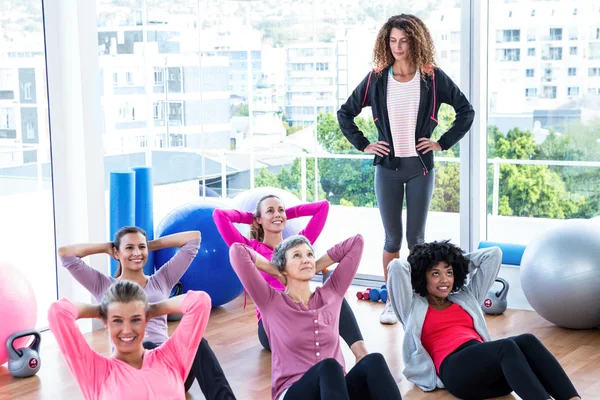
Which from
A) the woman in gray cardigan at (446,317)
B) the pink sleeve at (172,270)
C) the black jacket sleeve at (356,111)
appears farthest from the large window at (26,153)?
the woman in gray cardigan at (446,317)

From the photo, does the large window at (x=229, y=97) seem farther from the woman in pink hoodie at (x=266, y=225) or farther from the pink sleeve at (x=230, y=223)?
the pink sleeve at (x=230, y=223)

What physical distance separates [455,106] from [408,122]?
312 mm

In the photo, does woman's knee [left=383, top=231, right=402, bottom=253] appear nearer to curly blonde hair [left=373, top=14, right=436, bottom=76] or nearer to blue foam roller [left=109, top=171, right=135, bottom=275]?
curly blonde hair [left=373, top=14, right=436, bottom=76]

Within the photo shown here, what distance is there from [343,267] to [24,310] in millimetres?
1678

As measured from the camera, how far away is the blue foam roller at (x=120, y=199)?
5004 mm

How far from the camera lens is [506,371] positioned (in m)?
3.40

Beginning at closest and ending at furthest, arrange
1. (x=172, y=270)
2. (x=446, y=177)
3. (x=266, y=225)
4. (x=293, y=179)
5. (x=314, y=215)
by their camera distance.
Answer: (x=172, y=270) < (x=266, y=225) < (x=314, y=215) < (x=446, y=177) < (x=293, y=179)

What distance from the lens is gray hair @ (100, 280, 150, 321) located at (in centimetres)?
295

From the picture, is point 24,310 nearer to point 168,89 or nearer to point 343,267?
point 343,267

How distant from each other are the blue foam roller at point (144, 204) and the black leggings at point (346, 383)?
224 centimetres

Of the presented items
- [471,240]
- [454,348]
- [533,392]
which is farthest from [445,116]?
[533,392]

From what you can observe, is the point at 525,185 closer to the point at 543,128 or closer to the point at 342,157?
the point at 543,128

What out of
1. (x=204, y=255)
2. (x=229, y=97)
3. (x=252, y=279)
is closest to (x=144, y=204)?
(x=204, y=255)

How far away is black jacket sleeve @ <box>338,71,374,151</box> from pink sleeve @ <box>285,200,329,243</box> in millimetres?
603
